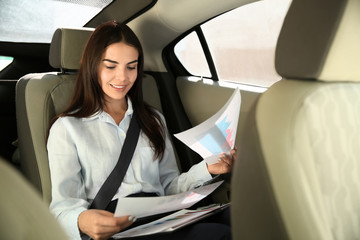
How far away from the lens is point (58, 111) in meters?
1.63

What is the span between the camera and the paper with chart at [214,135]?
1.17 m

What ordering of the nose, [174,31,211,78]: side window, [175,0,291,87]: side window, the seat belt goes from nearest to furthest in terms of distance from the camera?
the seat belt → the nose → [175,0,291,87]: side window → [174,31,211,78]: side window

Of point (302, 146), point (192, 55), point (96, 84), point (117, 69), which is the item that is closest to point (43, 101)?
point (96, 84)

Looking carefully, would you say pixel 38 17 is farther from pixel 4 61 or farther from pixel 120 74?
pixel 120 74

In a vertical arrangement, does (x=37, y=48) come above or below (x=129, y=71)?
above

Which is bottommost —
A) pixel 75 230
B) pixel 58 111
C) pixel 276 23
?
pixel 75 230

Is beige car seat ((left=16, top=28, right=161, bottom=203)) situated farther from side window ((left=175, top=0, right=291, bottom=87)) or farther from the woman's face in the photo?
side window ((left=175, top=0, right=291, bottom=87))

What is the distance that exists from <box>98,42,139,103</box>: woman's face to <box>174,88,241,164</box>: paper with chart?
1.28 feet

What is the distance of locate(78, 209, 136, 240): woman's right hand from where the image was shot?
45.6 inches

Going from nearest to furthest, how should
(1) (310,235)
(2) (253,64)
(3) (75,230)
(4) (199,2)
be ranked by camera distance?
(1) (310,235)
(3) (75,230)
(4) (199,2)
(2) (253,64)

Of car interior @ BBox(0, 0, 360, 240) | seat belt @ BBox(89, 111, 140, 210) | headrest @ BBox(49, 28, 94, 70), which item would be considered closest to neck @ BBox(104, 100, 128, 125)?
seat belt @ BBox(89, 111, 140, 210)

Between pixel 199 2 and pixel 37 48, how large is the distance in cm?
127

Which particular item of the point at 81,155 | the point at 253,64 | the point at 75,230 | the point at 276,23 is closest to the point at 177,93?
the point at 253,64

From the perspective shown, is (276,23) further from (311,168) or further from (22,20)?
(22,20)
